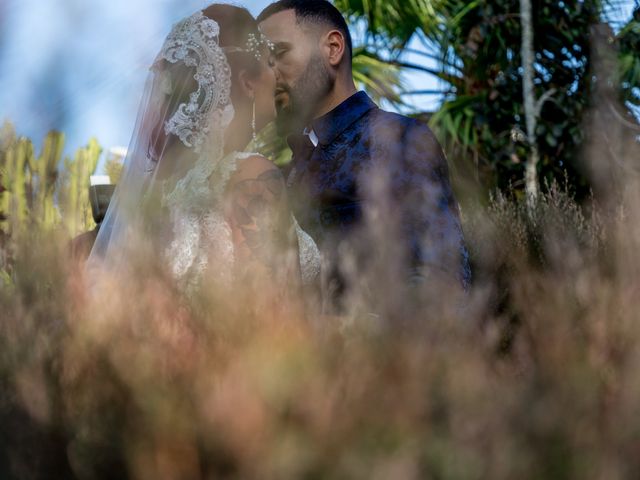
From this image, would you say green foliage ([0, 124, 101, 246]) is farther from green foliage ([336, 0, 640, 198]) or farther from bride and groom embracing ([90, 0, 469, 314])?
green foliage ([336, 0, 640, 198])

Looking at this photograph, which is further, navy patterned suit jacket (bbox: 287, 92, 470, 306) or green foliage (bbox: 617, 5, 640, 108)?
green foliage (bbox: 617, 5, 640, 108)

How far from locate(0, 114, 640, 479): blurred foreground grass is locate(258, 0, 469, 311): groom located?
3.33ft

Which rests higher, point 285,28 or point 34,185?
point 285,28

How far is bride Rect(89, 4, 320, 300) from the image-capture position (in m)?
2.35

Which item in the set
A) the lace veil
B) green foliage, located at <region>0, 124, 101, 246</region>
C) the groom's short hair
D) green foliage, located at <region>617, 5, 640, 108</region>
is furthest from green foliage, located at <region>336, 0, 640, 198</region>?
green foliage, located at <region>0, 124, 101, 246</region>

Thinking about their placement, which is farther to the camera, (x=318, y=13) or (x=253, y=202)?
(x=318, y=13)

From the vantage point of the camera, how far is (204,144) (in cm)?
265

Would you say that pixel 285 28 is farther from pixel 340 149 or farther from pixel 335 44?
pixel 340 149

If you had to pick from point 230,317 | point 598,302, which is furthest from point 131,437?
point 598,302

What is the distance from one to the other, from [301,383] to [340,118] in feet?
7.01

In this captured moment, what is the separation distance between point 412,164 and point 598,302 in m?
1.50

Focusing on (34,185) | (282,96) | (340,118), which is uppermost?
(282,96)

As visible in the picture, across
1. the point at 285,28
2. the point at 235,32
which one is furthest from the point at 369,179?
the point at 285,28

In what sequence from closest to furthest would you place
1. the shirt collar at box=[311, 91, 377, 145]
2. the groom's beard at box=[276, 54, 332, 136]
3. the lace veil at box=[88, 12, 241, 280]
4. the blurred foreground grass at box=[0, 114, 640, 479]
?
the blurred foreground grass at box=[0, 114, 640, 479] → the lace veil at box=[88, 12, 241, 280] → the shirt collar at box=[311, 91, 377, 145] → the groom's beard at box=[276, 54, 332, 136]
